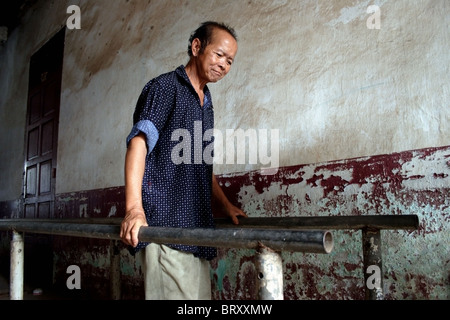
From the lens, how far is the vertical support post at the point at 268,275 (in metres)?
0.87

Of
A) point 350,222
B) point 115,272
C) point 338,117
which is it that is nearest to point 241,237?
point 350,222

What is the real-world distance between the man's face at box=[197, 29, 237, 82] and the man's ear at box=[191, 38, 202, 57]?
0.03 meters

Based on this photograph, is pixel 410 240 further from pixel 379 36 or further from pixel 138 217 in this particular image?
pixel 138 217

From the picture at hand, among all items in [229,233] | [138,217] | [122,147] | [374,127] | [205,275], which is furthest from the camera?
[122,147]

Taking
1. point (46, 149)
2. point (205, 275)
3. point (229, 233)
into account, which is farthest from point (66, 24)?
point (229, 233)

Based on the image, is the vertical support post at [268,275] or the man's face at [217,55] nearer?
the vertical support post at [268,275]

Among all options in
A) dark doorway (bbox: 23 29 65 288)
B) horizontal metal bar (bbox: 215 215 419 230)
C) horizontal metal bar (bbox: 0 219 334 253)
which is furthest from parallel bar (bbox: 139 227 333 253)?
dark doorway (bbox: 23 29 65 288)

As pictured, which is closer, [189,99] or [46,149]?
[189,99]

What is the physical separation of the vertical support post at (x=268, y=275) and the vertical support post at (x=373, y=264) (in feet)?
1.77

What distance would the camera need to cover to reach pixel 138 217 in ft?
3.85

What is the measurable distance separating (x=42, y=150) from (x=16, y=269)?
408 cm

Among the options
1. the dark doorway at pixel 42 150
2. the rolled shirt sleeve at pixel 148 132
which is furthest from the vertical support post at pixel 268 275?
the dark doorway at pixel 42 150

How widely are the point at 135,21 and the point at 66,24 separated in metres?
1.91

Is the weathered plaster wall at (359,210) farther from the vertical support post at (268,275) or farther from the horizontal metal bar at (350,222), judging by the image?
the vertical support post at (268,275)
